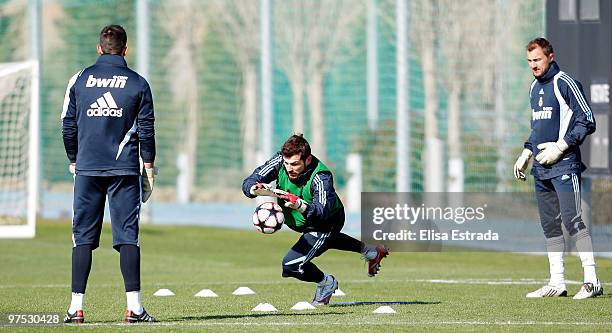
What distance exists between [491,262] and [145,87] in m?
9.91

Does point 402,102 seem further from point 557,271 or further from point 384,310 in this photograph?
point 384,310

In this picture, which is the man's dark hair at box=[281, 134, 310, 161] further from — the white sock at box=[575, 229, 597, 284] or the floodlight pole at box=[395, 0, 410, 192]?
the floodlight pole at box=[395, 0, 410, 192]

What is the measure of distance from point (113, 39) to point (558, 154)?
14.4 ft

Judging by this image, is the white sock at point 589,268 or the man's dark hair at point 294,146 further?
the white sock at point 589,268

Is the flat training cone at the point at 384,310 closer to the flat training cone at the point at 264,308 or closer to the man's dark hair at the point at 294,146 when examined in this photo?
the flat training cone at the point at 264,308

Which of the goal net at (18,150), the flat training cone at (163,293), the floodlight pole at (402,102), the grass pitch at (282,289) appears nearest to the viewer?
the grass pitch at (282,289)

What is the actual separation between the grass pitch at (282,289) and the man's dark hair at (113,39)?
199cm

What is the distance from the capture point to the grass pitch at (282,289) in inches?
409

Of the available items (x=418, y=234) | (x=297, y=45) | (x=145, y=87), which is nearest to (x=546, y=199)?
(x=145, y=87)

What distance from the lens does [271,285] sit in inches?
579

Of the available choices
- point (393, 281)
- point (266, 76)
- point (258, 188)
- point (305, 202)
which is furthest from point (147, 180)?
point (266, 76)

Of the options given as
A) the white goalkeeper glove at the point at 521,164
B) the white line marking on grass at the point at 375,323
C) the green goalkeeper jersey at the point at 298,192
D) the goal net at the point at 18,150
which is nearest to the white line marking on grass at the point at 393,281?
the white goalkeeper glove at the point at 521,164

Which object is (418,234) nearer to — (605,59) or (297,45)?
(605,59)

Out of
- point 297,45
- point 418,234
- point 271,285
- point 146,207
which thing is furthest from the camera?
point 297,45
